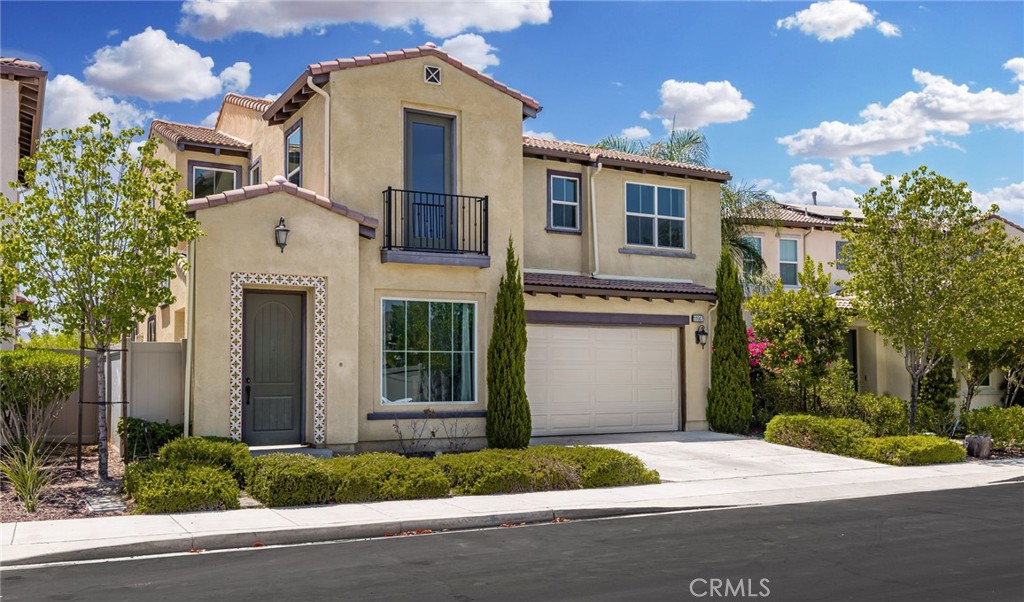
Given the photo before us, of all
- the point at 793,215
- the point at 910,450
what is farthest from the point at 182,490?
the point at 793,215

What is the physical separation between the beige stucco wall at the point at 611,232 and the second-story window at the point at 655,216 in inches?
5.1

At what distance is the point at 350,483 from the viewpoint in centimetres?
1143

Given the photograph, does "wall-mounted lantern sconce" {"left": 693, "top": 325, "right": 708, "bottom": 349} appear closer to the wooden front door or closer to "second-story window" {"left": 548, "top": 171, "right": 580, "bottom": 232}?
"second-story window" {"left": 548, "top": 171, "right": 580, "bottom": 232}

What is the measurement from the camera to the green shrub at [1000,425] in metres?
18.3

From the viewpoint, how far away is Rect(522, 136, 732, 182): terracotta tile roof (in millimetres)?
18656

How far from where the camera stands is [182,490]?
10.6 metres

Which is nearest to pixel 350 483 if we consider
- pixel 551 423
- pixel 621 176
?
pixel 551 423

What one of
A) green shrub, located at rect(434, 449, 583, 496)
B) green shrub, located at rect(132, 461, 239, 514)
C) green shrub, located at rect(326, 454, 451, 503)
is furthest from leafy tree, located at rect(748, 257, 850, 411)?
green shrub, located at rect(132, 461, 239, 514)

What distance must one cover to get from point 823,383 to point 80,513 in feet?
47.9

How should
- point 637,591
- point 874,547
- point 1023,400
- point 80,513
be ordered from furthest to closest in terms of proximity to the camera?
1. point 1023,400
2. point 80,513
3. point 874,547
4. point 637,591

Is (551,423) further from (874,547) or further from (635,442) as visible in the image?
(874,547)

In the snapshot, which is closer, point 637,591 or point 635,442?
point 637,591

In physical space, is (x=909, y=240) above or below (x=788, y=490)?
above

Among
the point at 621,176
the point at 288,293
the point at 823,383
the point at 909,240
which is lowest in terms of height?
the point at 823,383
